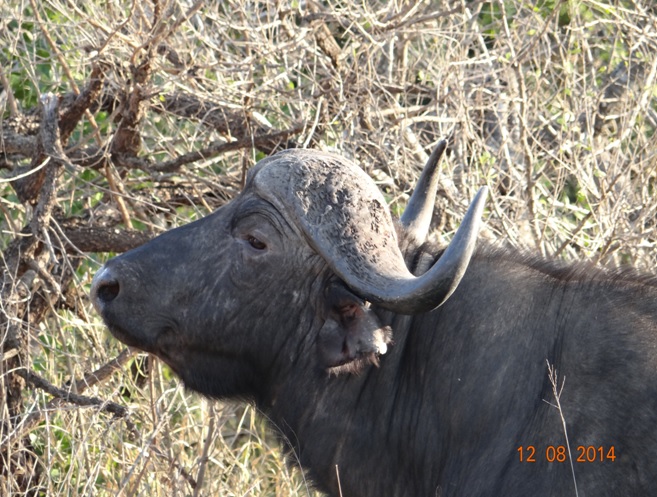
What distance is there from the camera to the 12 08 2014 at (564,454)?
11.7 feet

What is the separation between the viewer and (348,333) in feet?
12.8

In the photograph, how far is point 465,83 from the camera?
7039mm

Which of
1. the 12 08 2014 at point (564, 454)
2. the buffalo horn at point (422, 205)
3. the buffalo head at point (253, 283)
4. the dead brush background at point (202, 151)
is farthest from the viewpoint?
the dead brush background at point (202, 151)

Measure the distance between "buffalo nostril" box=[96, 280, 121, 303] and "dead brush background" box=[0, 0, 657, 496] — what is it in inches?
51.4

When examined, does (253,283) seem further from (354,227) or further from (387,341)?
(387,341)

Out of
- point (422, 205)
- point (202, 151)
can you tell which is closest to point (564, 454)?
point (422, 205)

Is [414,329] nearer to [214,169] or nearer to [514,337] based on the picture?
[514,337]

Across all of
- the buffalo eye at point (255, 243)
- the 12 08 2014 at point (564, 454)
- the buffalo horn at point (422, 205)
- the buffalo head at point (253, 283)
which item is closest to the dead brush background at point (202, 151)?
the buffalo head at point (253, 283)

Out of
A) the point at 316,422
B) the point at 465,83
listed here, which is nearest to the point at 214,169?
the point at 465,83

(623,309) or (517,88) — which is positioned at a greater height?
(623,309)

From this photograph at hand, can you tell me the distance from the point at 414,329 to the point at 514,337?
42 centimetres

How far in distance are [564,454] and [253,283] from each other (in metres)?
1.40

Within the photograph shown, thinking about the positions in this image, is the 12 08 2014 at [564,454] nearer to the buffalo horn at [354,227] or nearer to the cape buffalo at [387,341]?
the cape buffalo at [387,341]

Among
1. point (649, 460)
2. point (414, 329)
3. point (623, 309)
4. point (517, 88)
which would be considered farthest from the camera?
point (517, 88)
